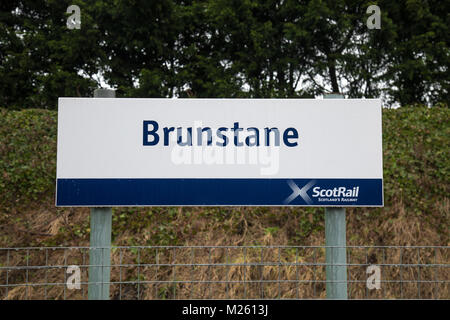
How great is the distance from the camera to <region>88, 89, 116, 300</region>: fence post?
2.88 metres

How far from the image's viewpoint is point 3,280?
4363 mm

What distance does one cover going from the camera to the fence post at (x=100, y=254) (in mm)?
2881

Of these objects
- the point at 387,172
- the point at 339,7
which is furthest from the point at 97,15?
the point at 387,172

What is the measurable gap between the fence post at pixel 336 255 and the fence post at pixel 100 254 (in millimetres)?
1864

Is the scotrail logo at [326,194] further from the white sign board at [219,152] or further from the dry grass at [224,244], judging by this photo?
the dry grass at [224,244]

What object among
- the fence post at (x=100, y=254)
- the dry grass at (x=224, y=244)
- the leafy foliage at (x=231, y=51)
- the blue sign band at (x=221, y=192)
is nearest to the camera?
the fence post at (x=100, y=254)

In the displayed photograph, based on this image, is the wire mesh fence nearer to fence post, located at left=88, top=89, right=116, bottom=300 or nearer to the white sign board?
fence post, located at left=88, top=89, right=116, bottom=300

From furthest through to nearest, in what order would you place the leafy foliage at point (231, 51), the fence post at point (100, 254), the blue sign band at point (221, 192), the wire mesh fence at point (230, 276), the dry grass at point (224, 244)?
the leafy foliage at point (231, 51), the dry grass at point (224, 244), the wire mesh fence at point (230, 276), the blue sign band at point (221, 192), the fence post at point (100, 254)

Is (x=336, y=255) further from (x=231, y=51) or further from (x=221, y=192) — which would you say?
(x=231, y=51)

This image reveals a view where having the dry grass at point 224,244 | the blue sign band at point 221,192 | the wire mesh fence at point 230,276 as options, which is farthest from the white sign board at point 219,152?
the dry grass at point 224,244

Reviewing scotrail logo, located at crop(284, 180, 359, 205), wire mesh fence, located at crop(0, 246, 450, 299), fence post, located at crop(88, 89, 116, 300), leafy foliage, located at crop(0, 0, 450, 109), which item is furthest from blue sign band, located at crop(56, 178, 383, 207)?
leafy foliage, located at crop(0, 0, 450, 109)

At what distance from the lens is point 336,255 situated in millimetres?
2990
